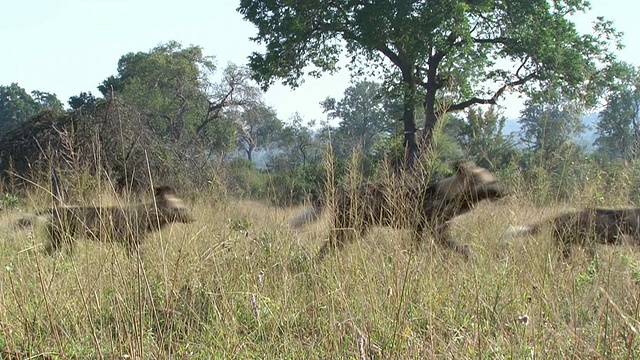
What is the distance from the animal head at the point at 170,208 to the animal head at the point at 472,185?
79.8 inches

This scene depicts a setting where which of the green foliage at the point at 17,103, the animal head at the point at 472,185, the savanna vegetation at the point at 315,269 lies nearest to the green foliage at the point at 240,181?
the savanna vegetation at the point at 315,269

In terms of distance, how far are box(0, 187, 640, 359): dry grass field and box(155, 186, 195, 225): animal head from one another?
733 millimetres

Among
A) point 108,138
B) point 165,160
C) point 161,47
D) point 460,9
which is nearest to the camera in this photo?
point 108,138

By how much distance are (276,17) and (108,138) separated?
10499 mm

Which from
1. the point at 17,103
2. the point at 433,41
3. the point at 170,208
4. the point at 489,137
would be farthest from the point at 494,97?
the point at 17,103

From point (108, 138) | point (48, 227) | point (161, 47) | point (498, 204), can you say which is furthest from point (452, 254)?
point (161, 47)

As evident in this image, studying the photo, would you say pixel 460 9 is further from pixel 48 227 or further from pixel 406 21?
pixel 48 227

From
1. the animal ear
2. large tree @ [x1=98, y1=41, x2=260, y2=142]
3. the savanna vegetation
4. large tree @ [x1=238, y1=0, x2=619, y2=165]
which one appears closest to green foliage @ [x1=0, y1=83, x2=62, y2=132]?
large tree @ [x1=98, y1=41, x2=260, y2=142]

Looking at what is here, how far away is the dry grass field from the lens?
95.3 inches

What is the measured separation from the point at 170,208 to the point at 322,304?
7.70ft

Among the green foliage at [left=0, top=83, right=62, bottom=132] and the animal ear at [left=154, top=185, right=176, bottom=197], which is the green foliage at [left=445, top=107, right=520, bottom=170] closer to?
the animal ear at [left=154, top=185, right=176, bottom=197]

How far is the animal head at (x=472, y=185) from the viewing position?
478 cm

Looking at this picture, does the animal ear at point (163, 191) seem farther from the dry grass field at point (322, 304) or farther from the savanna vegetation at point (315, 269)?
the dry grass field at point (322, 304)

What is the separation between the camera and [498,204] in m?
5.00
